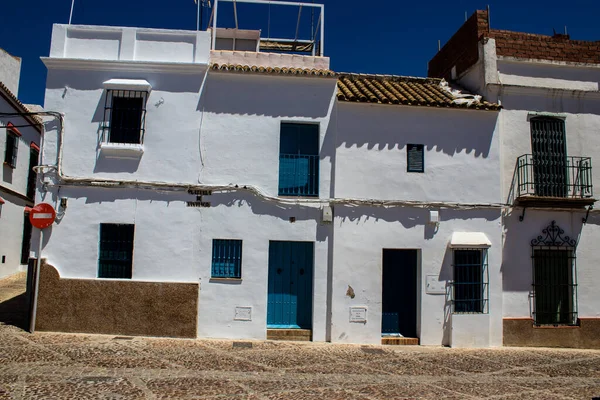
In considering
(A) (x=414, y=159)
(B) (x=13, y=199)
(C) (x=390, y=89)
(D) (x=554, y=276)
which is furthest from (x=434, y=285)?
(B) (x=13, y=199)

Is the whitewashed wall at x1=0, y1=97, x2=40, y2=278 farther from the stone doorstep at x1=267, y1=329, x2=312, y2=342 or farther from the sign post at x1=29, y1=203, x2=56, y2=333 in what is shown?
the stone doorstep at x1=267, y1=329, x2=312, y2=342

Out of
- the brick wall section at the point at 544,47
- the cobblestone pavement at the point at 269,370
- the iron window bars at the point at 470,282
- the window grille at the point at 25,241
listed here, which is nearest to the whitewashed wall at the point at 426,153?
the iron window bars at the point at 470,282

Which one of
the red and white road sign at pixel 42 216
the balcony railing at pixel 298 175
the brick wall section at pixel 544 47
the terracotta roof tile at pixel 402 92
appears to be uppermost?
the brick wall section at pixel 544 47

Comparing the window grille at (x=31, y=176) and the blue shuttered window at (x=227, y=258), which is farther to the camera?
the window grille at (x=31, y=176)

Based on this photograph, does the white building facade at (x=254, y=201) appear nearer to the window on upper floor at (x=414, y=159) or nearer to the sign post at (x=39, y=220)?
the window on upper floor at (x=414, y=159)

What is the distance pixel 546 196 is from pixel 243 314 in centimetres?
710

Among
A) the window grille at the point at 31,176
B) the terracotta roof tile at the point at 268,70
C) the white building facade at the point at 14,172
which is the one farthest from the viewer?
the window grille at the point at 31,176

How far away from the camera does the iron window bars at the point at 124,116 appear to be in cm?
1008

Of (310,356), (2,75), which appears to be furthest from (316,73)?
(2,75)

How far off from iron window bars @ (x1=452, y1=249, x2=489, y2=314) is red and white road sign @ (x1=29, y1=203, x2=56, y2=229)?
8.26 metres

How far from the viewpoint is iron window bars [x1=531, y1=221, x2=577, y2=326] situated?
10.8 meters

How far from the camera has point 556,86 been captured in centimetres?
1169

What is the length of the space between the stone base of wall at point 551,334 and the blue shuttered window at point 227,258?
229 inches

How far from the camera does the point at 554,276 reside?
10953 mm
